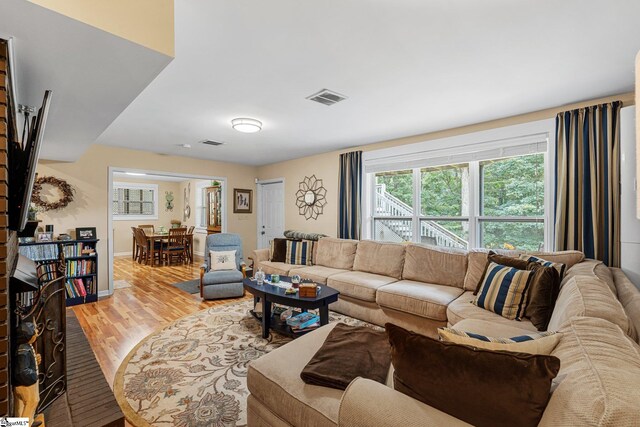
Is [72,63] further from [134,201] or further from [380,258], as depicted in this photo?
[134,201]

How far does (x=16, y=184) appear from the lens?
138 cm

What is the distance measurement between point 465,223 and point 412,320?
5.21 feet

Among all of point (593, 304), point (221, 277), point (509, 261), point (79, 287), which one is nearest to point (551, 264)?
point (509, 261)

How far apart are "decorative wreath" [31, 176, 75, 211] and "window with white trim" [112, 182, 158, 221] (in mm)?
4241

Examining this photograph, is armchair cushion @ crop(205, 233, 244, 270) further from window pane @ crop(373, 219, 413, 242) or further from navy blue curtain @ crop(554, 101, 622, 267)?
navy blue curtain @ crop(554, 101, 622, 267)

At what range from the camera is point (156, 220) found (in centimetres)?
870

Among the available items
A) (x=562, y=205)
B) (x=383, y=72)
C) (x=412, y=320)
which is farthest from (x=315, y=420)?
(x=562, y=205)

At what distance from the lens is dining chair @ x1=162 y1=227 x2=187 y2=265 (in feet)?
22.5

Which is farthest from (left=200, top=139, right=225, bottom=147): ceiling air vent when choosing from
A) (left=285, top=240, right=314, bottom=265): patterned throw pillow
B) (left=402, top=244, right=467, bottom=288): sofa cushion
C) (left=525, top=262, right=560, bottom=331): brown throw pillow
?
(left=525, top=262, right=560, bottom=331): brown throw pillow

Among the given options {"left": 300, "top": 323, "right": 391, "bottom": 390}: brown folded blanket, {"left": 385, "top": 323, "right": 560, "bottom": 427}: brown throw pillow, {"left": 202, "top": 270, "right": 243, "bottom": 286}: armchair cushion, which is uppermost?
{"left": 385, "top": 323, "right": 560, "bottom": 427}: brown throw pillow

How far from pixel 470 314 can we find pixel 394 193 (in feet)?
7.81

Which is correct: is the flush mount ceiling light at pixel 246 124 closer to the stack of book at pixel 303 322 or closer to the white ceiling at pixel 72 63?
the white ceiling at pixel 72 63

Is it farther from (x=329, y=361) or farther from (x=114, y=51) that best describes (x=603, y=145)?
(x=114, y=51)

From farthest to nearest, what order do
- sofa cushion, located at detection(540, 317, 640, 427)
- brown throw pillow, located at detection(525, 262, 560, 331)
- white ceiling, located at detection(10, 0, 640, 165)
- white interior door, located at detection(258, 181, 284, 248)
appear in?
1. white interior door, located at detection(258, 181, 284, 248)
2. brown throw pillow, located at detection(525, 262, 560, 331)
3. white ceiling, located at detection(10, 0, 640, 165)
4. sofa cushion, located at detection(540, 317, 640, 427)
